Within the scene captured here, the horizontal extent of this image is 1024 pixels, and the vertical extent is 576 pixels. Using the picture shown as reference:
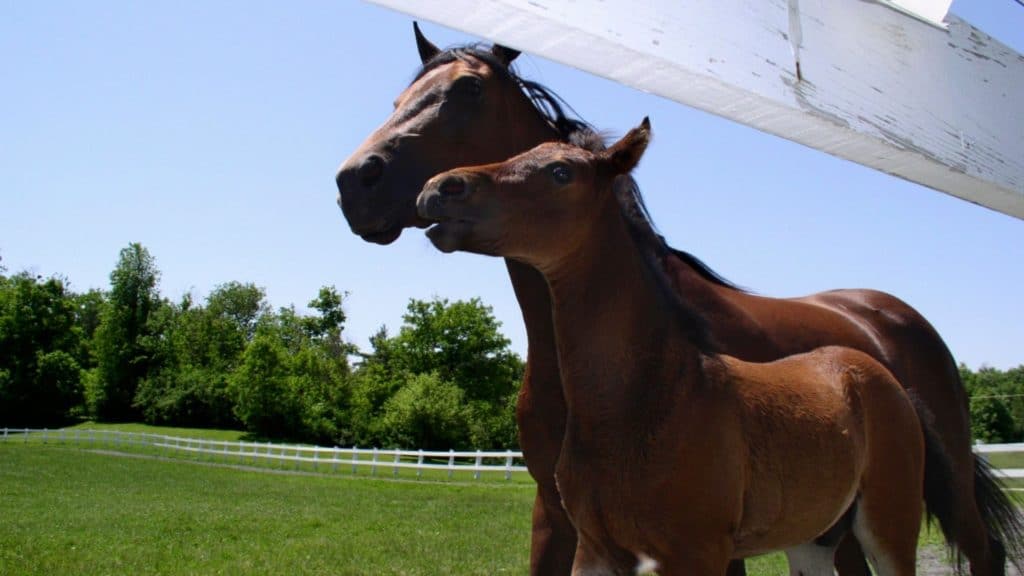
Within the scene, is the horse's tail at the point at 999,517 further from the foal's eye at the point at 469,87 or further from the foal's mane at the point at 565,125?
the foal's eye at the point at 469,87

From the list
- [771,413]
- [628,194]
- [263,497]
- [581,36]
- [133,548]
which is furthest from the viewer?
[263,497]

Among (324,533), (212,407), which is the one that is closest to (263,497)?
(324,533)

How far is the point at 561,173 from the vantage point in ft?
7.41

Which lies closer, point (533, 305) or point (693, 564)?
point (693, 564)

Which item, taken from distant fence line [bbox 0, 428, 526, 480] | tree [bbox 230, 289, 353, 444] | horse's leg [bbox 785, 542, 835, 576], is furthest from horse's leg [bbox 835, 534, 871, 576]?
tree [bbox 230, 289, 353, 444]

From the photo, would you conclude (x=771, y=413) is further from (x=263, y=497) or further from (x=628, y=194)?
(x=263, y=497)

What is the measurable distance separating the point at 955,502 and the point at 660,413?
5.91ft

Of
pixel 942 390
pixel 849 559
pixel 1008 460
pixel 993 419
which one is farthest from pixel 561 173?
pixel 993 419

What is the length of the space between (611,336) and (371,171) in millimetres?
985

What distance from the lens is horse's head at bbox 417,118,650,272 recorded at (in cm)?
206

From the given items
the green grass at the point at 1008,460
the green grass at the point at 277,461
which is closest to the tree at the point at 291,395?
the green grass at the point at 277,461

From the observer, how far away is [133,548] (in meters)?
8.04

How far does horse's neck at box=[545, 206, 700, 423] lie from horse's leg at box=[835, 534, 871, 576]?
1645 mm

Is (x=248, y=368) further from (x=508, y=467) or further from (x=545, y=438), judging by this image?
(x=545, y=438)
